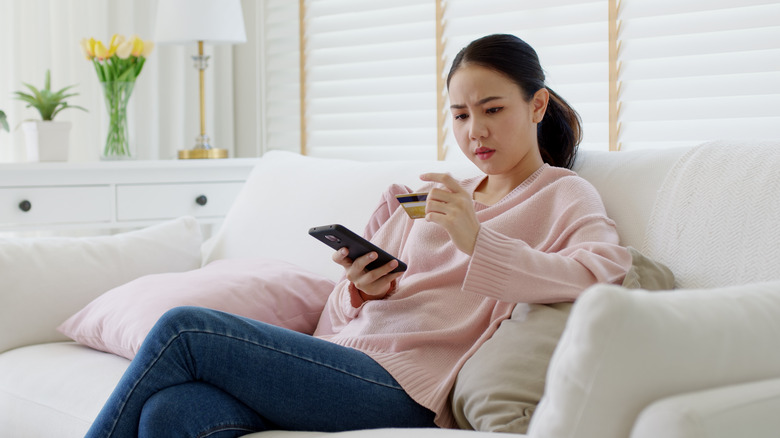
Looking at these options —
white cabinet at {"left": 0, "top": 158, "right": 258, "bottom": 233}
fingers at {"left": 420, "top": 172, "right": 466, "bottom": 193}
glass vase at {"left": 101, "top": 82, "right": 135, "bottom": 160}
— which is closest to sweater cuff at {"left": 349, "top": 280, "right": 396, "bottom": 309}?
fingers at {"left": 420, "top": 172, "right": 466, "bottom": 193}

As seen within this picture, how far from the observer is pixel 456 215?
52.4 inches

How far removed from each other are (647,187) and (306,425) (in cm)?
73

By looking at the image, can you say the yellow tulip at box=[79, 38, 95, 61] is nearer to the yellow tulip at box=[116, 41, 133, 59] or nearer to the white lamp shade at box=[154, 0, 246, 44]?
the yellow tulip at box=[116, 41, 133, 59]

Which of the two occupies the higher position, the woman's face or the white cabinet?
the woman's face

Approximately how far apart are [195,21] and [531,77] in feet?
5.62

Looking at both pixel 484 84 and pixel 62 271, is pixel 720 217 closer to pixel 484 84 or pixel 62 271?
pixel 484 84

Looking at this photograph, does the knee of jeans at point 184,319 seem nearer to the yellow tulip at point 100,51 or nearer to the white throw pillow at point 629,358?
the white throw pillow at point 629,358

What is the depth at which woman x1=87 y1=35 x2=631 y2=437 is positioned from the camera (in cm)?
132

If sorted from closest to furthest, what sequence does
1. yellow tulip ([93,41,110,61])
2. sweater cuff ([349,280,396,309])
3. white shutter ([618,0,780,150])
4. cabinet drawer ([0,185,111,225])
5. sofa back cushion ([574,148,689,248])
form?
1. sofa back cushion ([574,148,689,248])
2. sweater cuff ([349,280,396,309])
3. white shutter ([618,0,780,150])
4. cabinet drawer ([0,185,111,225])
5. yellow tulip ([93,41,110,61])

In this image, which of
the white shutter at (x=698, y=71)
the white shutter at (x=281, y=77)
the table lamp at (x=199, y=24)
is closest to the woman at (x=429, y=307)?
the white shutter at (x=698, y=71)

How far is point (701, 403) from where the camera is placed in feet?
2.47

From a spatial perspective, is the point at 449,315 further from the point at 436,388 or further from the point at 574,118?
the point at 574,118

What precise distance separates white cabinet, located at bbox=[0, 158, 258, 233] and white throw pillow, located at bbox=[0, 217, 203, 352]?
547mm

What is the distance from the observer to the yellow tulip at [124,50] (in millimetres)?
2854
